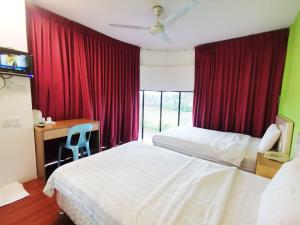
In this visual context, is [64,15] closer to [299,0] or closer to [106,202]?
[106,202]

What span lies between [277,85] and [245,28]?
119 centimetres

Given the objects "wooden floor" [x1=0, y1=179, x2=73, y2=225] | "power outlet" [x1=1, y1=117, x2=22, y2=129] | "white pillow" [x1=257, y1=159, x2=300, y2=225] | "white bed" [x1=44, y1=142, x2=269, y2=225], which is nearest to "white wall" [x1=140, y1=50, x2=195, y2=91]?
"white bed" [x1=44, y1=142, x2=269, y2=225]

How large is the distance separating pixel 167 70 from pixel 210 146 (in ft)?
8.33

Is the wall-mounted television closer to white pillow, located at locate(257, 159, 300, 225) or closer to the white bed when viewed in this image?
the white bed

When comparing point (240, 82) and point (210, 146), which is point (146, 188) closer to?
point (210, 146)

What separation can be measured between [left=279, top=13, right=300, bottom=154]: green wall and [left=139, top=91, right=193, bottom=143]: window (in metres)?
2.01

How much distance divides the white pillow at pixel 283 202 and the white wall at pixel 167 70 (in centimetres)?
318

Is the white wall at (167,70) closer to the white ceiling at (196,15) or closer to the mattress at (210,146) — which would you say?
the white ceiling at (196,15)

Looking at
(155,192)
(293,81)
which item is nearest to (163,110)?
(293,81)

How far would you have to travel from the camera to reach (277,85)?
2.91 metres

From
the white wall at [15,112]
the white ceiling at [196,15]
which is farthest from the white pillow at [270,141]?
the white wall at [15,112]

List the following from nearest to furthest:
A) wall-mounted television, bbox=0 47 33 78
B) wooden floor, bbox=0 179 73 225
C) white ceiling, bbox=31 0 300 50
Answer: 1. wooden floor, bbox=0 179 73 225
2. wall-mounted television, bbox=0 47 33 78
3. white ceiling, bbox=31 0 300 50

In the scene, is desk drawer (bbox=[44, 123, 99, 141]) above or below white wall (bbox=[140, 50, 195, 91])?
below

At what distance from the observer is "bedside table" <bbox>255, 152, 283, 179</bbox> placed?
1843 mm
